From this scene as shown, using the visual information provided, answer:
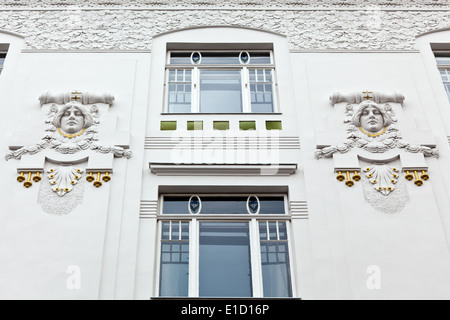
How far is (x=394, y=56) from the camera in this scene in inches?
471

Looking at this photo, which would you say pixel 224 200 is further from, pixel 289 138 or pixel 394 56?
pixel 394 56

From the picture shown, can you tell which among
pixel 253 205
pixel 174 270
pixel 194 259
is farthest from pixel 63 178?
pixel 253 205

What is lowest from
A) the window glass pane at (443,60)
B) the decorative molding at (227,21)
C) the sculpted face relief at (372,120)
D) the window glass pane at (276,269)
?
the window glass pane at (276,269)

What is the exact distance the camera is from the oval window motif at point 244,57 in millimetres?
12344

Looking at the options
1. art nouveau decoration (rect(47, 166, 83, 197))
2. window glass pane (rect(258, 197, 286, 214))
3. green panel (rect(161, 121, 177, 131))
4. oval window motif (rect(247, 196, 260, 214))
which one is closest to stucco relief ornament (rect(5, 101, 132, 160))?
art nouveau decoration (rect(47, 166, 83, 197))

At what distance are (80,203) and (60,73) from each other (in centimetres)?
310

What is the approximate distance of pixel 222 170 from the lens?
1013 centimetres

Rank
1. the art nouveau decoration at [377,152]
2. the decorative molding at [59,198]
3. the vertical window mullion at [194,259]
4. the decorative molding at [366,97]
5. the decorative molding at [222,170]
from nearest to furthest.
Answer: the vertical window mullion at [194,259] → the decorative molding at [59,198] → the art nouveau decoration at [377,152] → the decorative molding at [222,170] → the decorative molding at [366,97]

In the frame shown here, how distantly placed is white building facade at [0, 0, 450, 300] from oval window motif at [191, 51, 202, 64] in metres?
0.03

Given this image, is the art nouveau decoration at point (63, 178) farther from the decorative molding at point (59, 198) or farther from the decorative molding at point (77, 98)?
the decorative molding at point (77, 98)

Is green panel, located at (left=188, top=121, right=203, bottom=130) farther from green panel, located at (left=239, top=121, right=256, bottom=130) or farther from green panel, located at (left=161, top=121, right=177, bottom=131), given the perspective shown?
green panel, located at (left=239, top=121, right=256, bottom=130)

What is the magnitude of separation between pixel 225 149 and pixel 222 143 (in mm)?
140

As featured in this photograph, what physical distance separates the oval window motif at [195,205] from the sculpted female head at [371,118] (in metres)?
2.87

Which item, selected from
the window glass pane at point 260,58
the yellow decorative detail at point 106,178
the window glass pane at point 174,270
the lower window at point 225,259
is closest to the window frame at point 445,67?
the window glass pane at point 260,58
